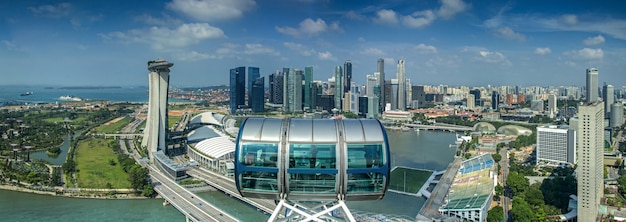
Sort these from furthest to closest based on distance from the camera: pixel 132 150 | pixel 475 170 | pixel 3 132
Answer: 1. pixel 3 132
2. pixel 132 150
3. pixel 475 170

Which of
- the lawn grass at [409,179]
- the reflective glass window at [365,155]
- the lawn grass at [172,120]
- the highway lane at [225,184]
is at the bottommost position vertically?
the lawn grass at [409,179]

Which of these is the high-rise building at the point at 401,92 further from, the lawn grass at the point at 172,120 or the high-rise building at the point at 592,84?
the lawn grass at the point at 172,120

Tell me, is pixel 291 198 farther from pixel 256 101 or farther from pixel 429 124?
pixel 256 101

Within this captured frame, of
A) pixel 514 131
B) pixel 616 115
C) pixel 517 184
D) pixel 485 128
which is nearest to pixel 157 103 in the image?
pixel 517 184

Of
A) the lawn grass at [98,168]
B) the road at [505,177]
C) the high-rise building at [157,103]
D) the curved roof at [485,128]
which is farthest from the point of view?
the curved roof at [485,128]

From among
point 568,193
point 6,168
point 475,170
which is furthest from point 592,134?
point 6,168

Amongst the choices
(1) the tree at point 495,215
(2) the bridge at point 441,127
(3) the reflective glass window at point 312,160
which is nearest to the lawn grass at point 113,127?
(2) the bridge at point 441,127

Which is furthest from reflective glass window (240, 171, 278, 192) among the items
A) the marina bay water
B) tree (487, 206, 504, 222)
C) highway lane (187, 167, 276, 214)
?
tree (487, 206, 504, 222)
